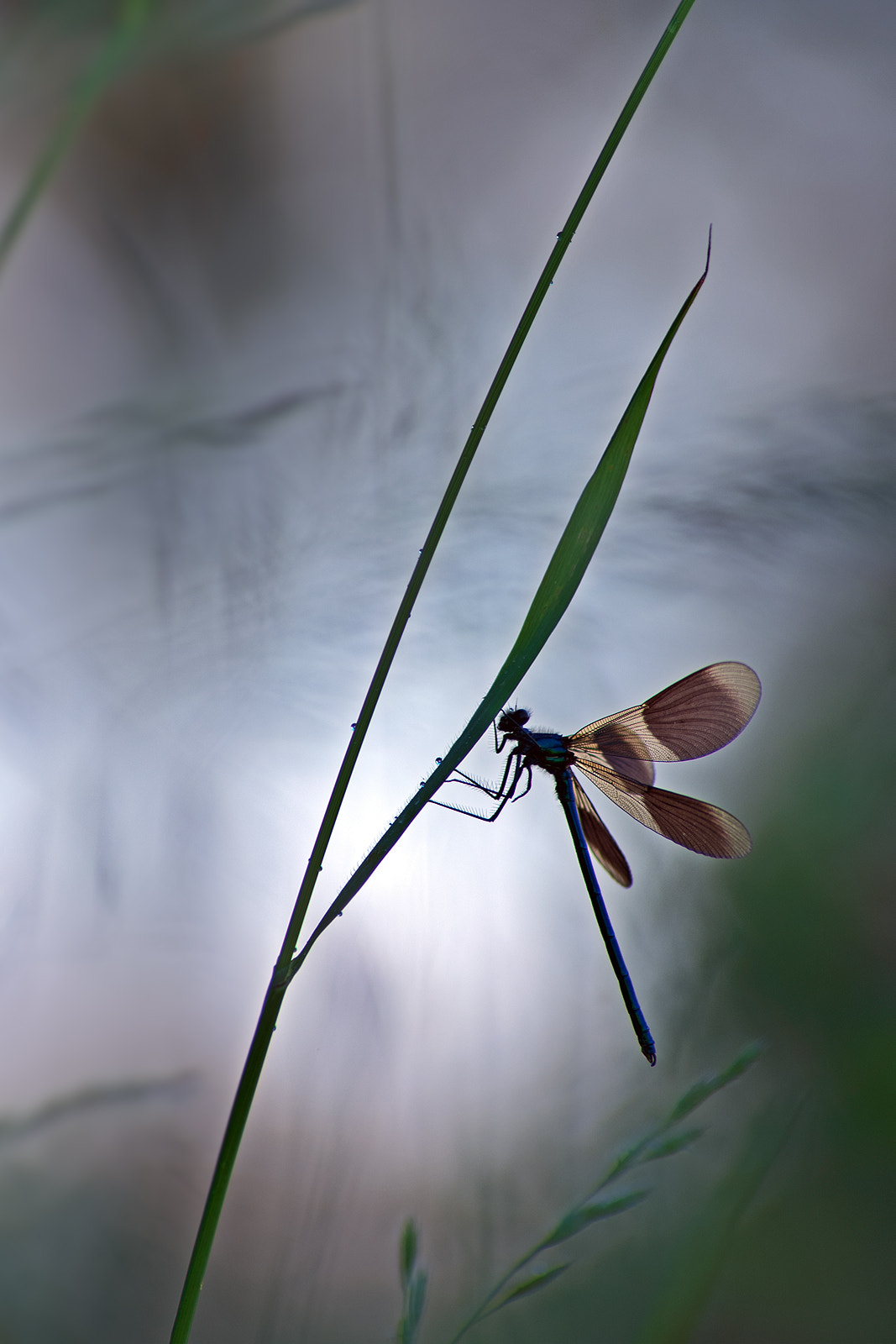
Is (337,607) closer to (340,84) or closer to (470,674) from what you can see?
(470,674)

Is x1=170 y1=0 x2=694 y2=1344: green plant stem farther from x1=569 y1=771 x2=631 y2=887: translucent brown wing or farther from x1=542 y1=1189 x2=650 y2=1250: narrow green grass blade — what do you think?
x1=569 y1=771 x2=631 y2=887: translucent brown wing

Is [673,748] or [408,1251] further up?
[673,748]

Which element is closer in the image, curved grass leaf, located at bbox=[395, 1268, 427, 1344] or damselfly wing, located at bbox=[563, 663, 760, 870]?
curved grass leaf, located at bbox=[395, 1268, 427, 1344]

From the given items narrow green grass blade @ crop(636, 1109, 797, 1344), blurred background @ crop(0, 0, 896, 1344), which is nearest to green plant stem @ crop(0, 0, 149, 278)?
blurred background @ crop(0, 0, 896, 1344)

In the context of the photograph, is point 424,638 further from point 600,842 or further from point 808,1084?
point 808,1084

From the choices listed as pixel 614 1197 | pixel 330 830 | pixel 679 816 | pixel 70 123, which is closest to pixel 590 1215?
pixel 614 1197
